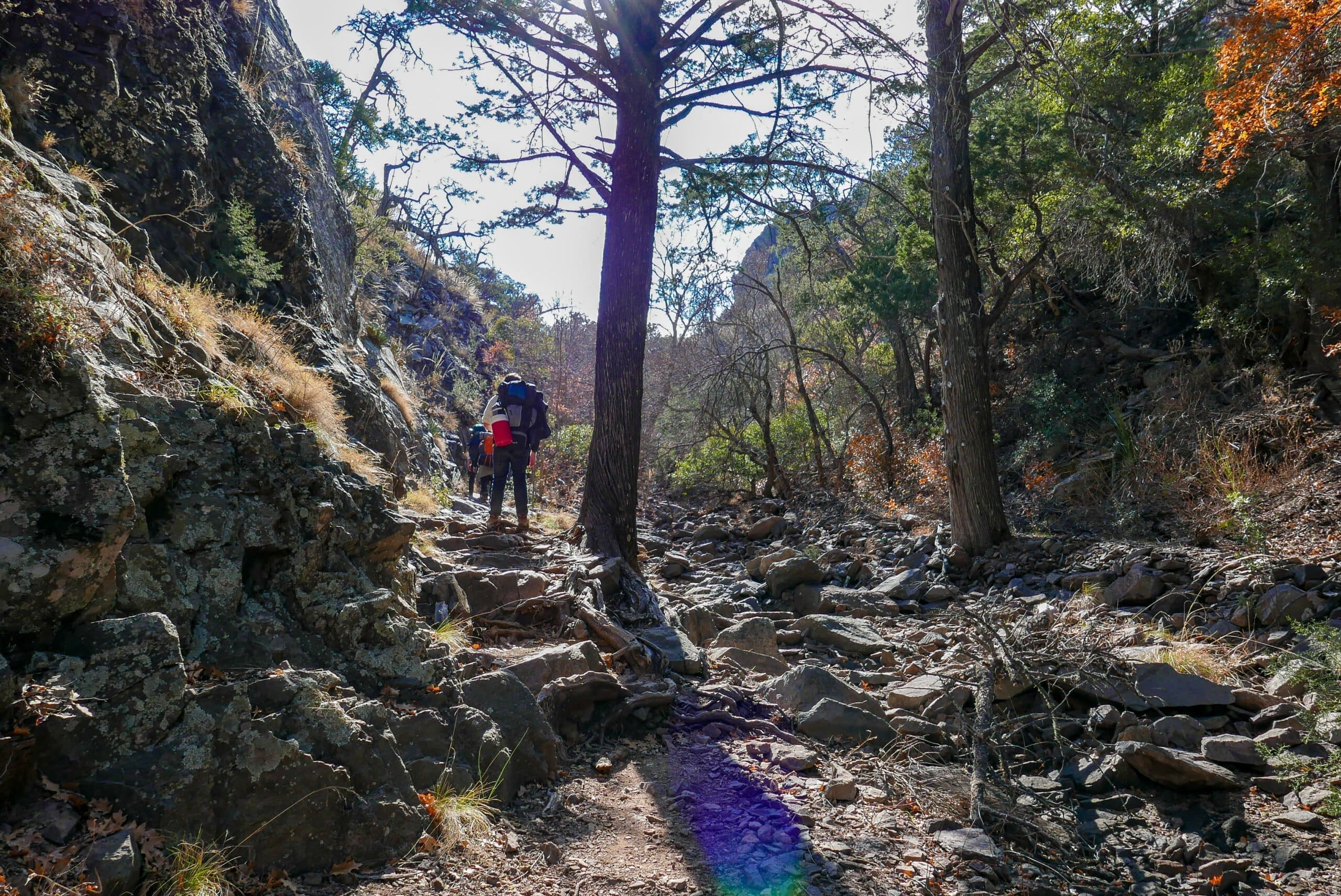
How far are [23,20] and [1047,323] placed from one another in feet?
48.7

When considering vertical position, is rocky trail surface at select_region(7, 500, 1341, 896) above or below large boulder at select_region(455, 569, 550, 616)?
below

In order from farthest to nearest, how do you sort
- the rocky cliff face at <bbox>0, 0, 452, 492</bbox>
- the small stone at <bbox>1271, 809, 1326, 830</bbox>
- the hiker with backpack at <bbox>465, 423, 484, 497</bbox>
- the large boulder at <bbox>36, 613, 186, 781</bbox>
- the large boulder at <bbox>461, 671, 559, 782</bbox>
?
the hiker with backpack at <bbox>465, 423, 484, 497</bbox> < the rocky cliff face at <bbox>0, 0, 452, 492</bbox> < the large boulder at <bbox>461, 671, 559, 782</bbox> < the small stone at <bbox>1271, 809, 1326, 830</bbox> < the large boulder at <bbox>36, 613, 186, 781</bbox>

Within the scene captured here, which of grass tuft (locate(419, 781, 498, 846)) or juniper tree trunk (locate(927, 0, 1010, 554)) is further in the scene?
juniper tree trunk (locate(927, 0, 1010, 554))

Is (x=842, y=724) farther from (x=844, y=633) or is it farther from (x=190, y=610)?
(x=190, y=610)

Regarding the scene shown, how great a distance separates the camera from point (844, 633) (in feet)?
21.5

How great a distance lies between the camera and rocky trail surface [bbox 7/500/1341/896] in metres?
3.29

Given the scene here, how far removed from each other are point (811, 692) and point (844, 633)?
1630mm

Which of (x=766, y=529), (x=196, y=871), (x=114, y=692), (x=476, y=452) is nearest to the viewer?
(x=196, y=871)

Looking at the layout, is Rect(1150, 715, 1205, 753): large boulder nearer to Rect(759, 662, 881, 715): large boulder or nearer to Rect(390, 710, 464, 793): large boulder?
Rect(759, 662, 881, 715): large boulder

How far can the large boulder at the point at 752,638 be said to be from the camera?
6289 mm

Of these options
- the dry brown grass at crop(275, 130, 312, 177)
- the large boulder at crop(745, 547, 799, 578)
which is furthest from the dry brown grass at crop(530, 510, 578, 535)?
the dry brown grass at crop(275, 130, 312, 177)

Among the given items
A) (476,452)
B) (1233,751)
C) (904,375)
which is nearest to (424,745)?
(1233,751)

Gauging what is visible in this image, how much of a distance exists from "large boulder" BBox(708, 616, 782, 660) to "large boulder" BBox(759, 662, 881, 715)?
3.26 feet

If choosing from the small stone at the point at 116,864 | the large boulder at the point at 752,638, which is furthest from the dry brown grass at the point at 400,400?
the small stone at the point at 116,864
